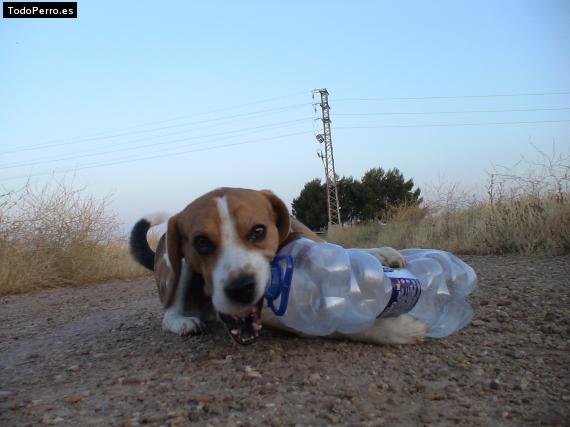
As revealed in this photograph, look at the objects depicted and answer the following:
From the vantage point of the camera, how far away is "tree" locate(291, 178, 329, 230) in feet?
121

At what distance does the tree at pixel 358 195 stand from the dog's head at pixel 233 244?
101 feet

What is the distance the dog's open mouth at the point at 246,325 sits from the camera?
3.05 m

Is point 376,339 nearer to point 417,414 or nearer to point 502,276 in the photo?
point 417,414

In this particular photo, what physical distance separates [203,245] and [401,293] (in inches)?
45.5

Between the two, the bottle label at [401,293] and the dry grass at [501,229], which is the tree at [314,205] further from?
the bottle label at [401,293]

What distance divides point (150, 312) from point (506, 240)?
223 inches

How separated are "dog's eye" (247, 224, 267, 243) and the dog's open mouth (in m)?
0.35

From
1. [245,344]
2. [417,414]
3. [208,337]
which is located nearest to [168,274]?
[208,337]

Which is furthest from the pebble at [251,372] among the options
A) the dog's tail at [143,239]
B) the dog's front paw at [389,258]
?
the dog's tail at [143,239]

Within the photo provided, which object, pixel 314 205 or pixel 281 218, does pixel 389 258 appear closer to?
pixel 281 218

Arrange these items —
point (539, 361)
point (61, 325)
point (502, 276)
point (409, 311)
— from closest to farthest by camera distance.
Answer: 1. point (539, 361)
2. point (409, 311)
3. point (61, 325)
4. point (502, 276)

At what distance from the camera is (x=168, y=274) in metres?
3.98

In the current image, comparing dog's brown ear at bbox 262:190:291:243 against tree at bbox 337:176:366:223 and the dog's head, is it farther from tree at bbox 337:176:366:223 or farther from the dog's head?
tree at bbox 337:176:366:223

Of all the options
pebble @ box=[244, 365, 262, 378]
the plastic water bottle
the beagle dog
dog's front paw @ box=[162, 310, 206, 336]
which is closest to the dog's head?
the beagle dog
